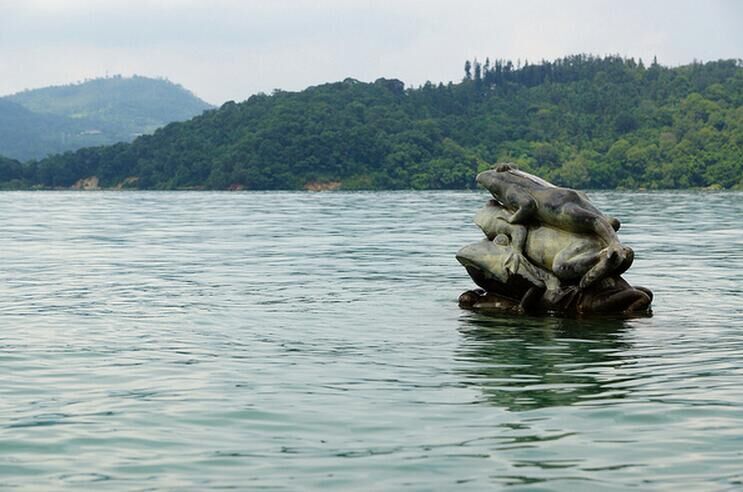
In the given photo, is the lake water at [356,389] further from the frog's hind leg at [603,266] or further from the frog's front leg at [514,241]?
the frog's front leg at [514,241]

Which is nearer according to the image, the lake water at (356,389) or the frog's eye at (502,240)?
the lake water at (356,389)

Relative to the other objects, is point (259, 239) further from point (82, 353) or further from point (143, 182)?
point (143, 182)

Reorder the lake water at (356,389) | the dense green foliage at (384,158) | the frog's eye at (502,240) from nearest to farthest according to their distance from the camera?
the lake water at (356,389) → the frog's eye at (502,240) → the dense green foliage at (384,158)

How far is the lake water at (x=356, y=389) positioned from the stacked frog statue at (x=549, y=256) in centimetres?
51

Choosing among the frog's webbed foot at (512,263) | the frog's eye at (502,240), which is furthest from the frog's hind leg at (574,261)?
the frog's eye at (502,240)

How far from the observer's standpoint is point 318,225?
49312 mm

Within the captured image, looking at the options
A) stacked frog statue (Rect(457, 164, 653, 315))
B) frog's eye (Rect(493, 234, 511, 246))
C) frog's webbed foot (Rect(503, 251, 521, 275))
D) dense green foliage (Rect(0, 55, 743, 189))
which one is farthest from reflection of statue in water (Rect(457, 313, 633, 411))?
dense green foliage (Rect(0, 55, 743, 189))

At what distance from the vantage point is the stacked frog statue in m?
15.1

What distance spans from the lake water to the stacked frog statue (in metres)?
0.51

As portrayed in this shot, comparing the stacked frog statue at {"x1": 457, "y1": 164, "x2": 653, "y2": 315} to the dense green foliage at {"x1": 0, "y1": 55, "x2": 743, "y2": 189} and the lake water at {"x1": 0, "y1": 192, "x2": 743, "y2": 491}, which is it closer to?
the lake water at {"x1": 0, "y1": 192, "x2": 743, "y2": 491}

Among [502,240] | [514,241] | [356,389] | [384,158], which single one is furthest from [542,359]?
[384,158]

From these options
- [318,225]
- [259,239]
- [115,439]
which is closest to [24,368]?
[115,439]

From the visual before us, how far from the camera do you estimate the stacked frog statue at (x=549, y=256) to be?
15.1 metres

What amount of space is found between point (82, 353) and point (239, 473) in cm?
562
